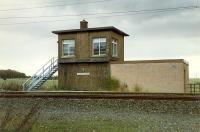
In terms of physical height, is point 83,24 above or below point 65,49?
above

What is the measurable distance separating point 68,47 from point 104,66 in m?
4.81

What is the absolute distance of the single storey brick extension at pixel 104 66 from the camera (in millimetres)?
36438

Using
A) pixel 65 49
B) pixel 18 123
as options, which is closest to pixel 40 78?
pixel 65 49

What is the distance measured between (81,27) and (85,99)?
1201 inches

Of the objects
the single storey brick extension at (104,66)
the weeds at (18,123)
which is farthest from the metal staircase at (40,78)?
the weeds at (18,123)

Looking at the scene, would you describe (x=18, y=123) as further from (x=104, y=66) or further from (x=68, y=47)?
(x=68, y=47)

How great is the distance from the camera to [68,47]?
42312mm

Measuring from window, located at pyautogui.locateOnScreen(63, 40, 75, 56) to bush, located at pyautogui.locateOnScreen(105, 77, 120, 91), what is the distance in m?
5.13

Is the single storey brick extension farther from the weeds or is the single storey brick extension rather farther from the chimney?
the weeds

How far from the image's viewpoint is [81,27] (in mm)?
42062

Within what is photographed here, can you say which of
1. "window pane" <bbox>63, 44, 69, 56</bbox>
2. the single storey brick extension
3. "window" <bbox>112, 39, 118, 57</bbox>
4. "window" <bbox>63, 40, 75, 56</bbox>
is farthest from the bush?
"window pane" <bbox>63, 44, 69, 56</bbox>

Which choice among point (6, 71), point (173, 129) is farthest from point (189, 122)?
point (6, 71)

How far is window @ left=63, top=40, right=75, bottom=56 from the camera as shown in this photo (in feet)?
138

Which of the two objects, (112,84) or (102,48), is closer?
(112,84)
